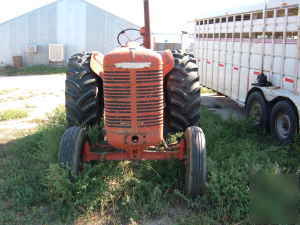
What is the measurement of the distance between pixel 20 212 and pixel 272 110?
16.2 ft

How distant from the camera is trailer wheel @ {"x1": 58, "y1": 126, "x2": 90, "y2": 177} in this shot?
15.1 feet

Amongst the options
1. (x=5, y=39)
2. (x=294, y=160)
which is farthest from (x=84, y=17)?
(x=294, y=160)

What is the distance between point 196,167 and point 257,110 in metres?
4.13

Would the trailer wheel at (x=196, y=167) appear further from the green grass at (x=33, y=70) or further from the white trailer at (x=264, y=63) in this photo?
the green grass at (x=33, y=70)

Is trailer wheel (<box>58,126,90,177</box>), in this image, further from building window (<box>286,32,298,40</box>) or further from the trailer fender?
building window (<box>286,32,298,40</box>)

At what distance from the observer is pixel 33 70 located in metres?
22.2

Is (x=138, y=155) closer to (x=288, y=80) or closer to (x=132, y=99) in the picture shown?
(x=132, y=99)

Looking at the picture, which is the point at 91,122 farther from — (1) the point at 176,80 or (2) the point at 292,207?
(2) the point at 292,207

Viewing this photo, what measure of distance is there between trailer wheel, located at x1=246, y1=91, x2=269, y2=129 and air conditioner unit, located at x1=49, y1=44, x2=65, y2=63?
16933 millimetres

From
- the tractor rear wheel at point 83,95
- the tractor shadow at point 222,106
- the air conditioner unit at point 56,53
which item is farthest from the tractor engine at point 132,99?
the air conditioner unit at point 56,53

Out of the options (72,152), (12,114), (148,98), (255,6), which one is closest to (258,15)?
(255,6)

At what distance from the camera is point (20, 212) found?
14.5 feet

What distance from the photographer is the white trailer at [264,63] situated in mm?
7016

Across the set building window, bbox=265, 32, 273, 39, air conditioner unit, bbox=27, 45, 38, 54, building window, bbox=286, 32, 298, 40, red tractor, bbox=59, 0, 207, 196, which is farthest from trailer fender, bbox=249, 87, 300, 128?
air conditioner unit, bbox=27, 45, 38, 54
